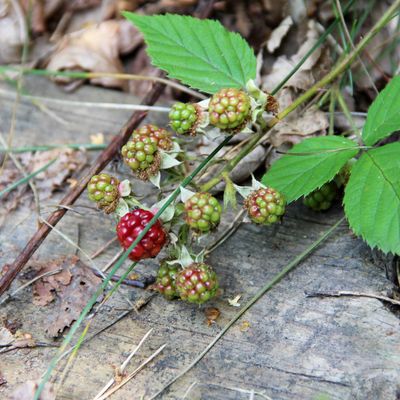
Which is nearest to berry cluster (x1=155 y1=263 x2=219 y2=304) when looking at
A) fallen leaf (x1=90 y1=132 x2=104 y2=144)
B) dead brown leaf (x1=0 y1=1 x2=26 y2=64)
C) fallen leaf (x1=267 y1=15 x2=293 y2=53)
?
fallen leaf (x1=90 y1=132 x2=104 y2=144)

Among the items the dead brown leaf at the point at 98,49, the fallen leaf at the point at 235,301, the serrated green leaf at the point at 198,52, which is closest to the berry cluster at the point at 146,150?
the serrated green leaf at the point at 198,52

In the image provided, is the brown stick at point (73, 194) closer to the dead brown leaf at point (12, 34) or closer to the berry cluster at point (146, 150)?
the berry cluster at point (146, 150)

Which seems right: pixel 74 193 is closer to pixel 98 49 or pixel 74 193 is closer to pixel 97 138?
pixel 97 138

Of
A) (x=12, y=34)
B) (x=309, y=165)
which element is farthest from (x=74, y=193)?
(x=12, y=34)

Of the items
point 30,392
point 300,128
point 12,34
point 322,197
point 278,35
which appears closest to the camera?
point 30,392

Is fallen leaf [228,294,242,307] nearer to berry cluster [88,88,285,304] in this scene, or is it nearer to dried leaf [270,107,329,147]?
berry cluster [88,88,285,304]
